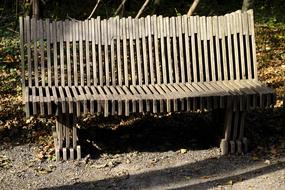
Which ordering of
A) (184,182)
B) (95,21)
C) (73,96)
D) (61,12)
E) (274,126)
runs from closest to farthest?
(184,182) → (73,96) → (95,21) → (274,126) → (61,12)

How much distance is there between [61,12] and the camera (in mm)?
14695

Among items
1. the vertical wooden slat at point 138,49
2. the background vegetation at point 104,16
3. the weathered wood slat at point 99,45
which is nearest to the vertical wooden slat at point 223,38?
the background vegetation at point 104,16

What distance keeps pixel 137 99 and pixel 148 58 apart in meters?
0.98

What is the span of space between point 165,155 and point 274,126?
162 cm

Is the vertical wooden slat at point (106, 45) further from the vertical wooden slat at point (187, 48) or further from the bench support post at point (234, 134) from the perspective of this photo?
the bench support post at point (234, 134)

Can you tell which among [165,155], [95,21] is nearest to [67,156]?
[165,155]

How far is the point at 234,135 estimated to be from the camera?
21.6ft

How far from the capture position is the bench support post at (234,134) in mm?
6484

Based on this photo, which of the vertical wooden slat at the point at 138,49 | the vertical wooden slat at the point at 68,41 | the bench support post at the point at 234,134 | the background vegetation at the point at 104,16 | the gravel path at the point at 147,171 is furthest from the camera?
the background vegetation at the point at 104,16

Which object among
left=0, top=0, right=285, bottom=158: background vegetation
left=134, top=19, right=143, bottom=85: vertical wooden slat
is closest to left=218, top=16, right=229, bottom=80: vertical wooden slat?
left=0, top=0, right=285, bottom=158: background vegetation

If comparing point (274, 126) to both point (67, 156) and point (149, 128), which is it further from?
point (67, 156)

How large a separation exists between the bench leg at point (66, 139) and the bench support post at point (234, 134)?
1.66 metres

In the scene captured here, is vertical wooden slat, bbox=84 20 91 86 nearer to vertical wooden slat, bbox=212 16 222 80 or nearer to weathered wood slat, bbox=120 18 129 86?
weathered wood slat, bbox=120 18 129 86

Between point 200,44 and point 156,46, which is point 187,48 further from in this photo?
point 156,46
